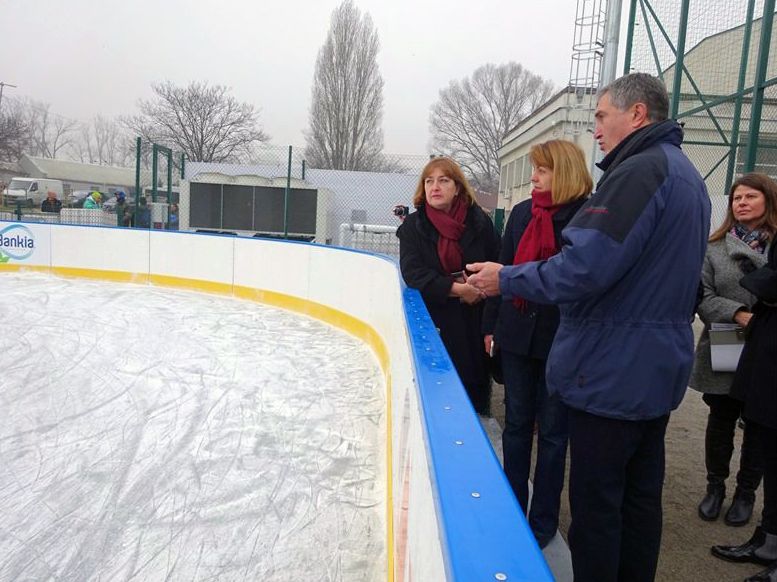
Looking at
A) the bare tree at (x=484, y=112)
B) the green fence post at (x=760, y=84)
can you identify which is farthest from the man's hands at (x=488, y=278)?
the bare tree at (x=484, y=112)

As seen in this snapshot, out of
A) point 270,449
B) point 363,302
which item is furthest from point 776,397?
point 363,302

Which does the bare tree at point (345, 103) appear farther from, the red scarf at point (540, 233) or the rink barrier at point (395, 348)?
the red scarf at point (540, 233)

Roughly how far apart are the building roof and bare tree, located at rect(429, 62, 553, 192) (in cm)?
3075

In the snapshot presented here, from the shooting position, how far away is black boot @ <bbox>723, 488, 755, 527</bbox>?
2.61 metres

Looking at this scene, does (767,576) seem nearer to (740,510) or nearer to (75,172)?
(740,510)

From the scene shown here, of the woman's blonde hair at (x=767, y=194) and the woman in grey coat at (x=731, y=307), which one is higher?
the woman's blonde hair at (x=767, y=194)

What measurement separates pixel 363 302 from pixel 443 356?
3835 millimetres

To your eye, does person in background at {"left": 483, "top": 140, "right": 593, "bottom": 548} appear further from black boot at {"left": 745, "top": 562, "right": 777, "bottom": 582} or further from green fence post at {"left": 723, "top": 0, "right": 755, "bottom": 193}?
green fence post at {"left": 723, "top": 0, "right": 755, "bottom": 193}

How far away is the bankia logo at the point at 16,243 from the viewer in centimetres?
906

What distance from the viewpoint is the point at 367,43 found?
2961 centimetres

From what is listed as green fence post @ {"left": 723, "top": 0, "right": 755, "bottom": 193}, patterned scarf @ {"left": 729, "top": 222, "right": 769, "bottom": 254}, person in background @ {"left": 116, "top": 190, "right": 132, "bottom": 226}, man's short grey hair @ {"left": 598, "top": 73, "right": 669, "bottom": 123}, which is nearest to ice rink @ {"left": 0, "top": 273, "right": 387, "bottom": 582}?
man's short grey hair @ {"left": 598, "top": 73, "right": 669, "bottom": 123}

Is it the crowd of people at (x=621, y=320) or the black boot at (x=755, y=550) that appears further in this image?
the black boot at (x=755, y=550)

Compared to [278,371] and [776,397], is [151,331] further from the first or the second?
[776,397]

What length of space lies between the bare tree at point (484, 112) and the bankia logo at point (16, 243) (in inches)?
1190
